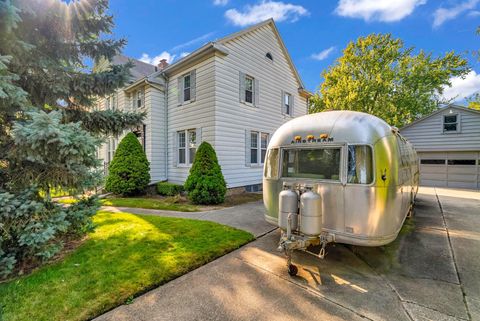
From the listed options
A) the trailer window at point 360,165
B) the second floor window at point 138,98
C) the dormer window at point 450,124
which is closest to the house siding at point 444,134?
the dormer window at point 450,124

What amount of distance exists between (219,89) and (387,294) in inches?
351

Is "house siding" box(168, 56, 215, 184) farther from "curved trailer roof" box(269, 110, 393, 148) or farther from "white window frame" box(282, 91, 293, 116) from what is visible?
"curved trailer roof" box(269, 110, 393, 148)

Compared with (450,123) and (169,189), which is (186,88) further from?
(450,123)

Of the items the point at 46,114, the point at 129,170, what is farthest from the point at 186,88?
the point at 46,114

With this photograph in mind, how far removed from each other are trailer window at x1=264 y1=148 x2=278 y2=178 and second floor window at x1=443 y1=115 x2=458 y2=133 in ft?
53.8

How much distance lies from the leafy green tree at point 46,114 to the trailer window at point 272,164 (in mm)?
3116

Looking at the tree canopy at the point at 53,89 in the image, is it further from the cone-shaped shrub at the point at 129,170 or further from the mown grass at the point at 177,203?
the cone-shaped shrub at the point at 129,170

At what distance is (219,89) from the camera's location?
9820 millimetres

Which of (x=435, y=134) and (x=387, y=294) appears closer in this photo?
(x=387, y=294)

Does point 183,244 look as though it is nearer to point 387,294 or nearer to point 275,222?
point 275,222

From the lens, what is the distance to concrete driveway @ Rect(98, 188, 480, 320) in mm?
2662

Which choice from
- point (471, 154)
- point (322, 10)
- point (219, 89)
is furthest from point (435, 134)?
point (219, 89)

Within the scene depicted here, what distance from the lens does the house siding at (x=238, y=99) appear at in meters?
9.95

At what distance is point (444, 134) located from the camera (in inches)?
574
